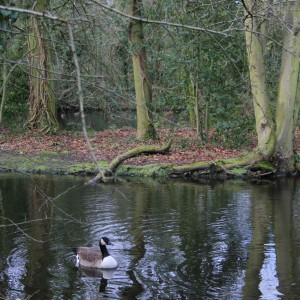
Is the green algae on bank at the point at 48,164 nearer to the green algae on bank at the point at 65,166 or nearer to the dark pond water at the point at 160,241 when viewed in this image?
the green algae on bank at the point at 65,166

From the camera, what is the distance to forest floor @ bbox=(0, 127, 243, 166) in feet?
72.1

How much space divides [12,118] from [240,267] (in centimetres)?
2051

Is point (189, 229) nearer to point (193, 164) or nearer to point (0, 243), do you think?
point (0, 243)

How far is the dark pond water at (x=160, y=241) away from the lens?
375 inches

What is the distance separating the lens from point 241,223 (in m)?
13.8

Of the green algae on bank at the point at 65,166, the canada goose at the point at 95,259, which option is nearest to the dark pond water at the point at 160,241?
the canada goose at the point at 95,259

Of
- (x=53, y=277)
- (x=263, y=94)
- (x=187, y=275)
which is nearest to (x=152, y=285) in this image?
(x=187, y=275)

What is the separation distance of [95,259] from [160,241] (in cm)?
209

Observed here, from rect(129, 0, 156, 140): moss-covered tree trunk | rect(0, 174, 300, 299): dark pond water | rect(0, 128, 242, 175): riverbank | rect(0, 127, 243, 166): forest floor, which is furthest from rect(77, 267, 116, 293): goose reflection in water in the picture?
rect(129, 0, 156, 140): moss-covered tree trunk

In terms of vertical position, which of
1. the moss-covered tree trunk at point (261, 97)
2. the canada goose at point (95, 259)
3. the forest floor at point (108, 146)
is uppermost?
the moss-covered tree trunk at point (261, 97)

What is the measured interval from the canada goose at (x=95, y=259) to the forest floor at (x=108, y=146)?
10.4 meters

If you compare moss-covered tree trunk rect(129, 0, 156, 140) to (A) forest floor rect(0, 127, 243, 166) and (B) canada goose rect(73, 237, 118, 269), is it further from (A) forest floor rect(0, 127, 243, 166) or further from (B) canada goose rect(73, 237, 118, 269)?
(B) canada goose rect(73, 237, 118, 269)

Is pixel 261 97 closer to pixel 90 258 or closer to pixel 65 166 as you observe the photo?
pixel 65 166

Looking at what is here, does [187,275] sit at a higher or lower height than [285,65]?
lower
